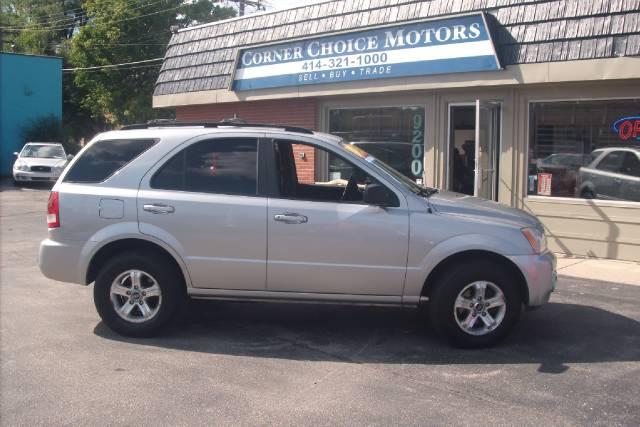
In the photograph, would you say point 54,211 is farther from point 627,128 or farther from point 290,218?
point 627,128

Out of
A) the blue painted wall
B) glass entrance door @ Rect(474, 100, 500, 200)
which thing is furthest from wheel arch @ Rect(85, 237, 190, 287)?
the blue painted wall

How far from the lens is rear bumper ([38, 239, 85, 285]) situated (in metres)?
6.02

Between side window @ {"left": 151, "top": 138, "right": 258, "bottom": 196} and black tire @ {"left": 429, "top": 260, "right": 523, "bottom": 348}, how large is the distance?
6.03 feet

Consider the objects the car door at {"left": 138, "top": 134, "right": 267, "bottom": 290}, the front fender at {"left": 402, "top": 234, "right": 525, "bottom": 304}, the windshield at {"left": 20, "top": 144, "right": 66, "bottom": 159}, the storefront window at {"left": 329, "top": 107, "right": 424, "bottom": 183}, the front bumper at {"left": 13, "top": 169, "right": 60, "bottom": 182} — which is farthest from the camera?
the windshield at {"left": 20, "top": 144, "right": 66, "bottom": 159}

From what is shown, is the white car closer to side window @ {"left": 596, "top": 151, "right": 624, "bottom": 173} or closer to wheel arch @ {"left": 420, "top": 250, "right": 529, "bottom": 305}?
side window @ {"left": 596, "top": 151, "right": 624, "bottom": 173}

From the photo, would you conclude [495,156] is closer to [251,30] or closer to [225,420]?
[251,30]

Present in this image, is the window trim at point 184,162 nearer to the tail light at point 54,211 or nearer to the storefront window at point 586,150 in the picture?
the tail light at point 54,211

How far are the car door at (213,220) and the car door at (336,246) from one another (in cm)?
14

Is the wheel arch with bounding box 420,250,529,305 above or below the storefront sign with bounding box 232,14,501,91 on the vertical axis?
below

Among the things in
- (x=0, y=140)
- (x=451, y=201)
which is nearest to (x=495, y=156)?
(x=451, y=201)

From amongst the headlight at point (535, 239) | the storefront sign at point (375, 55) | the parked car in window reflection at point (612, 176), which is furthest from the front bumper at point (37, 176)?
the headlight at point (535, 239)

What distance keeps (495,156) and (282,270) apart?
6.20 metres

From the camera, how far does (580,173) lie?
10.1 meters

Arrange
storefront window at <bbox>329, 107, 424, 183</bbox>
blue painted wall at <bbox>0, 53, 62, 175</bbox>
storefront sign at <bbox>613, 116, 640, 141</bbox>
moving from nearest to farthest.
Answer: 1. storefront sign at <bbox>613, 116, 640, 141</bbox>
2. storefront window at <bbox>329, 107, 424, 183</bbox>
3. blue painted wall at <bbox>0, 53, 62, 175</bbox>
